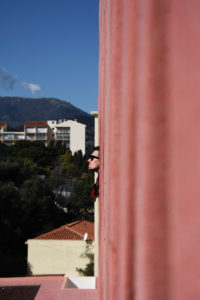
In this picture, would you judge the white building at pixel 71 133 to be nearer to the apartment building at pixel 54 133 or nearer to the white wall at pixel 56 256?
the apartment building at pixel 54 133

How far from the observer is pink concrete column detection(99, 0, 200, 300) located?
26cm

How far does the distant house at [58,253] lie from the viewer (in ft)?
32.8

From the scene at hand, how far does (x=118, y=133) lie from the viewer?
1.67 ft

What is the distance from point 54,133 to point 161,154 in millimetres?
39575

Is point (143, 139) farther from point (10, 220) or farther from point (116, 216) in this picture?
point (10, 220)

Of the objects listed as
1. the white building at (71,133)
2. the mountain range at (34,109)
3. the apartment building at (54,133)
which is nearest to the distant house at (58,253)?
the white building at (71,133)

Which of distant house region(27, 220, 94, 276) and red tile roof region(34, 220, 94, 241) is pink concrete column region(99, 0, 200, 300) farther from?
red tile roof region(34, 220, 94, 241)

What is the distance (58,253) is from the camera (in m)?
10.1

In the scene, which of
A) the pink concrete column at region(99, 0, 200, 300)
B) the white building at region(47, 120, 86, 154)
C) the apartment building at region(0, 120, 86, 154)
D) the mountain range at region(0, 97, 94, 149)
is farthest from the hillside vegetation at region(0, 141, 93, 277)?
the mountain range at region(0, 97, 94, 149)

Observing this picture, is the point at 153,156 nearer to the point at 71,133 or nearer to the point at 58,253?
the point at 58,253

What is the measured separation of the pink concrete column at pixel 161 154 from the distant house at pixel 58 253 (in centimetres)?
969

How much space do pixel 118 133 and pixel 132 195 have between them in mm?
147

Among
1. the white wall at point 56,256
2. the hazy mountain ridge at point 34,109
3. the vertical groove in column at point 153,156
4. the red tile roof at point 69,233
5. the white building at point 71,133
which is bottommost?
the white wall at point 56,256

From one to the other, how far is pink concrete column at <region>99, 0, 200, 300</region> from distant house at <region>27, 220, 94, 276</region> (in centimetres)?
969
